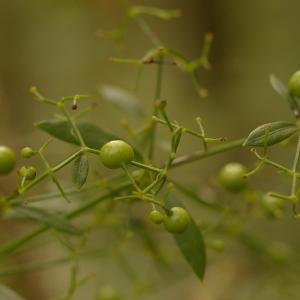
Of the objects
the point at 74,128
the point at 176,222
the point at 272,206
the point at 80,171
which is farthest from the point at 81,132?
the point at 272,206

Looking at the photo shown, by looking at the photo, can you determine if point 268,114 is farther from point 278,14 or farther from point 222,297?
point 222,297

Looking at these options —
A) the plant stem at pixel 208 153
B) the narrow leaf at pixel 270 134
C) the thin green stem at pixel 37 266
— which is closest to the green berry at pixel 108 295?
the thin green stem at pixel 37 266

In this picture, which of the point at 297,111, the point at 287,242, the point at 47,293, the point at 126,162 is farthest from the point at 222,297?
the point at 126,162

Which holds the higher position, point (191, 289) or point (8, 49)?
point (8, 49)

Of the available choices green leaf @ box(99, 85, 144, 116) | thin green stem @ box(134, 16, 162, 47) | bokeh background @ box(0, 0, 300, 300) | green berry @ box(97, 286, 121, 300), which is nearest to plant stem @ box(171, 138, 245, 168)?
thin green stem @ box(134, 16, 162, 47)

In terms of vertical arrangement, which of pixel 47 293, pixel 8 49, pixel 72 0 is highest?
pixel 72 0

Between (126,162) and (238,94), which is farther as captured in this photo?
(238,94)

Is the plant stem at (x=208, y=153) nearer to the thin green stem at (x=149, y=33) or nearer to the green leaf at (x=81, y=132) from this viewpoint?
the green leaf at (x=81, y=132)
